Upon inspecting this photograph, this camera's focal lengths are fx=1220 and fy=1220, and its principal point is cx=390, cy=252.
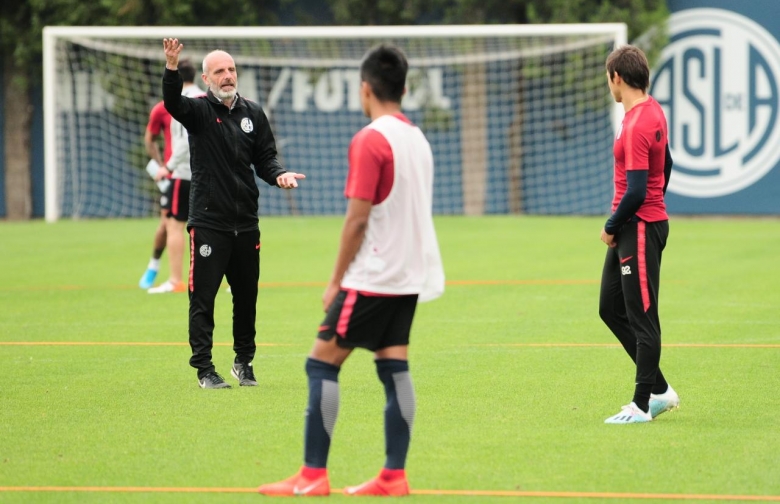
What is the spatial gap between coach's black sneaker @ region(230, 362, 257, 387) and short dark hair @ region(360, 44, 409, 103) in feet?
10.7

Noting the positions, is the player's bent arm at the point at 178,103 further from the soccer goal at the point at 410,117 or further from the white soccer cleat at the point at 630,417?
the soccer goal at the point at 410,117

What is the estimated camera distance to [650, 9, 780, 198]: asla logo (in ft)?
78.1

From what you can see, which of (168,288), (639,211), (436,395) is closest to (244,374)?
(436,395)

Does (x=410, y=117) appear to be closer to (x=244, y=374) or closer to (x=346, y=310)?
(x=244, y=374)

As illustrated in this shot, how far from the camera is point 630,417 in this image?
21.4 ft

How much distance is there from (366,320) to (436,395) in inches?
96.4

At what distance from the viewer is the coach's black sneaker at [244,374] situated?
25.6ft

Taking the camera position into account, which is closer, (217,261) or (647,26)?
(217,261)

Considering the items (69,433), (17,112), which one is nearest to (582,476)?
(69,433)

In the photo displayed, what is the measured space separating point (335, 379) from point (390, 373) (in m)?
0.23

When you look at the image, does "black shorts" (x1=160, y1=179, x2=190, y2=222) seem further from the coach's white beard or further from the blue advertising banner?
the blue advertising banner

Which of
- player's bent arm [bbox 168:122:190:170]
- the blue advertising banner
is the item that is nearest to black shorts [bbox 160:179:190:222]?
player's bent arm [bbox 168:122:190:170]

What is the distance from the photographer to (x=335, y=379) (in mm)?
5141

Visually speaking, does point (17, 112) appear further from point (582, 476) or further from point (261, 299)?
point (582, 476)
